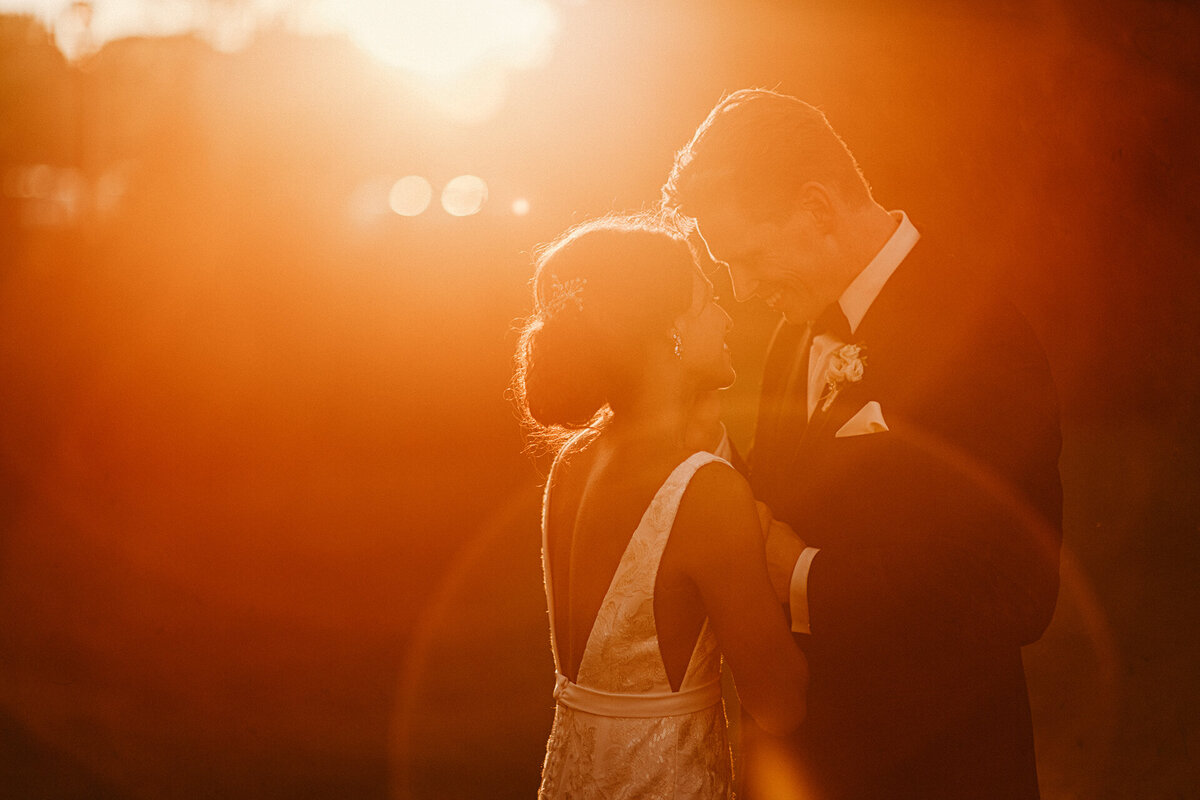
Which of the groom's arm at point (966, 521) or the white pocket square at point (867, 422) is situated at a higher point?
the white pocket square at point (867, 422)

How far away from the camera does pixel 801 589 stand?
5.94 feet

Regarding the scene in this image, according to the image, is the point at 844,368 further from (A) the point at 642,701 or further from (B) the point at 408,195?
(B) the point at 408,195

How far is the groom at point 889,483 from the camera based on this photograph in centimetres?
178

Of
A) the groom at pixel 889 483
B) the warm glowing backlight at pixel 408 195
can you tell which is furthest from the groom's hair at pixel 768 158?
the warm glowing backlight at pixel 408 195

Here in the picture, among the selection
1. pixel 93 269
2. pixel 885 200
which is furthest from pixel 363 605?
pixel 885 200

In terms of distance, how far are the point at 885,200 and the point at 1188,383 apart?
4.82 feet

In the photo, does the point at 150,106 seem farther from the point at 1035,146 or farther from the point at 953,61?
the point at 1035,146

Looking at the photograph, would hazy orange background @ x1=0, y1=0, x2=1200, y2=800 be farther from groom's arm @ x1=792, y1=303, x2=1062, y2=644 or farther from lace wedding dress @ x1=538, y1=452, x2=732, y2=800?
lace wedding dress @ x1=538, y1=452, x2=732, y2=800

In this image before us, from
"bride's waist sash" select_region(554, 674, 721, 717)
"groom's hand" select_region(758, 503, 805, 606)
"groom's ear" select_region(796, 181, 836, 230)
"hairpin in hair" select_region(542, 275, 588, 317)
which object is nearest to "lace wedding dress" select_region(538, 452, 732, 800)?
"bride's waist sash" select_region(554, 674, 721, 717)

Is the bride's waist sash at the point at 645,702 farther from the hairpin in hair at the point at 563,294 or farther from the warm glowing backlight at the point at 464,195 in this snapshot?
the warm glowing backlight at the point at 464,195

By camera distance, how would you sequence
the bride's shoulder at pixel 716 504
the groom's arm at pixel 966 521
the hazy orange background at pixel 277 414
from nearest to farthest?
the bride's shoulder at pixel 716 504
the groom's arm at pixel 966 521
the hazy orange background at pixel 277 414

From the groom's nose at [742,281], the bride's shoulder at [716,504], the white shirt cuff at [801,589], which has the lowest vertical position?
the white shirt cuff at [801,589]

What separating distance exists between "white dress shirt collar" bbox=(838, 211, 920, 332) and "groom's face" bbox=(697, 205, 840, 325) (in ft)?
0.25

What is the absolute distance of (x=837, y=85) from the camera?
12.4 ft
